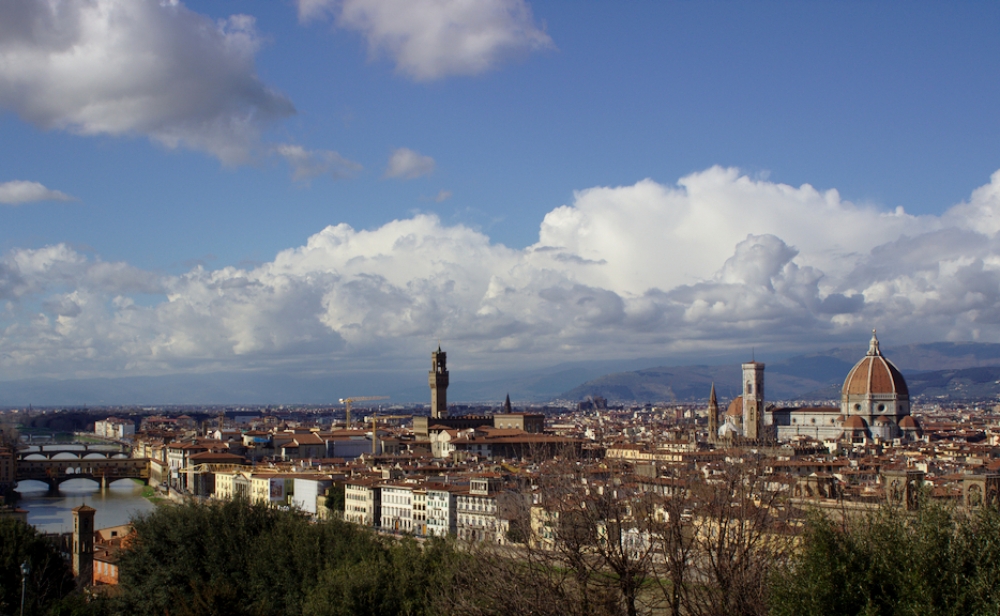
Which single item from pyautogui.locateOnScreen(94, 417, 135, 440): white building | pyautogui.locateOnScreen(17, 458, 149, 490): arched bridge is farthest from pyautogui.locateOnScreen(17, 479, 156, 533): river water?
pyautogui.locateOnScreen(94, 417, 135, 440): white building

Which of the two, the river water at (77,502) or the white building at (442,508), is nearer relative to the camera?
the white building at (442,508)

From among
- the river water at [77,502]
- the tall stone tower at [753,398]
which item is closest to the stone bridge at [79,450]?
the river water at [77,502]

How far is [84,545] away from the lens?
33.9 m

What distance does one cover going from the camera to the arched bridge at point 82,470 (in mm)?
76250

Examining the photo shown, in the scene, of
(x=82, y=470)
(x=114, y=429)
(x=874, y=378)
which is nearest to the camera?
(x=82, y=470)

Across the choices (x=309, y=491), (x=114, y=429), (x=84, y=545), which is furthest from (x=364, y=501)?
(x=114, y=429)

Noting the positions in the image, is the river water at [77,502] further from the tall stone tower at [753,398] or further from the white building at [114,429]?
the white building at [114,429]

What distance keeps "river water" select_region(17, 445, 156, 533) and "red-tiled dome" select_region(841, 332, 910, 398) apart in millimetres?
52280

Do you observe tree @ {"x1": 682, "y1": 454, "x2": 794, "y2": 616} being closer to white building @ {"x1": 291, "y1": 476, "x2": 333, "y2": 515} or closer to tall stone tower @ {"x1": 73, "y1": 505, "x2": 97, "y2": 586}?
tall stone tower @ {"x1": 73, "y1": 505, "x2": 97, "y2": 586}

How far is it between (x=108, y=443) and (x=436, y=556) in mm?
126754

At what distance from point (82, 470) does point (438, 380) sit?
97.6ft

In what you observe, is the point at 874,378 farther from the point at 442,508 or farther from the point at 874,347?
the point at 442,508

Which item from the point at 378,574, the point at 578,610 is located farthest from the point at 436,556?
the point at 578,610

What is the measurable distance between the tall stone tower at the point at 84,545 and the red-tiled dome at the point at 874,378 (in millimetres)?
62338
